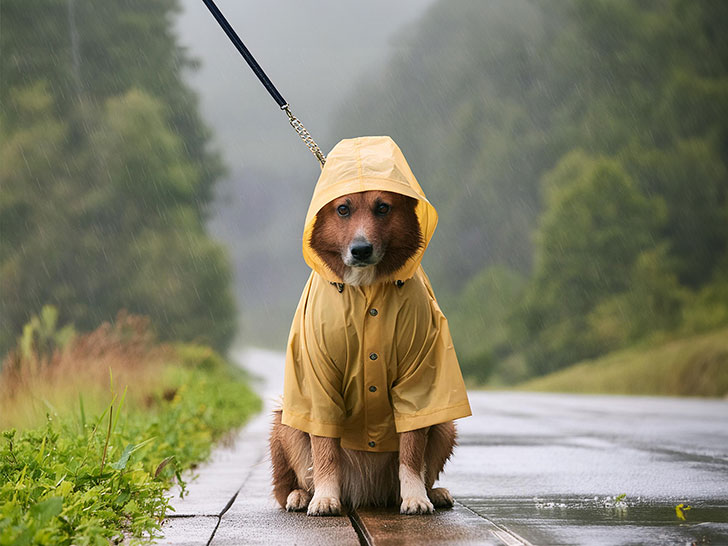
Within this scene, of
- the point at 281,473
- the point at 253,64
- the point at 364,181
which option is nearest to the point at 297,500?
the point at 281,473

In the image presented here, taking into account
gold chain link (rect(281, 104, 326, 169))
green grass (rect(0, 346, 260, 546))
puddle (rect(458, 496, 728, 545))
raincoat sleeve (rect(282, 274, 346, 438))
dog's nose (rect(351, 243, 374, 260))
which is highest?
gold chain link (rect(281, 104, 326, 169))

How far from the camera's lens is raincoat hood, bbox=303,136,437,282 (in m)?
4.04

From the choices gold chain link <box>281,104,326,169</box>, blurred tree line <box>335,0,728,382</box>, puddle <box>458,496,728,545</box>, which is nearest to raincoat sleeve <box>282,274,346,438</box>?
puddle <box>458,496,728,545</box>

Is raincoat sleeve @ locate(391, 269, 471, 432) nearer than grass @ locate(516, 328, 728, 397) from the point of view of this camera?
Yes

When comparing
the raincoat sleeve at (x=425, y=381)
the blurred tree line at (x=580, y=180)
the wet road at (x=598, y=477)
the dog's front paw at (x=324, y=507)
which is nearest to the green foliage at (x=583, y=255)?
the blurred tree line at (x=580, y=180)

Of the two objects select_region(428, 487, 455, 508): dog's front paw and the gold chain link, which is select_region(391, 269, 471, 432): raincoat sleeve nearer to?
select_region(428, 487, 455, 508): dog's front paw

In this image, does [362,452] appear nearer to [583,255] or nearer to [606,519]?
[606,519]

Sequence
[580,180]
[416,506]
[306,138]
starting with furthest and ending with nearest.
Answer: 1. [580,180]
2. [306,138]
3. [416,506]

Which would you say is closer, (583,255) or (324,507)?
(324,507)

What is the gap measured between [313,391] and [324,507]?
0.51 meters

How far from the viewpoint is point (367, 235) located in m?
4.02

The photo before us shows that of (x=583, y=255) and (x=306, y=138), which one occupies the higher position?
(x=583, y=255)

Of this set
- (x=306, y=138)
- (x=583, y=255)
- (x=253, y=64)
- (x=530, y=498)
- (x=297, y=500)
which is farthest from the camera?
(x=583, y=255)

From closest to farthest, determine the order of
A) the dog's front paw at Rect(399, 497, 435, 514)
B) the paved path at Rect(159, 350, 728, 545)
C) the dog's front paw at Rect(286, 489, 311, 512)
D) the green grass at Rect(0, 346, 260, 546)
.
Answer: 1. the green grass at Rect(0, 346, 260, 546)
2. the paved path at Rect(159, 350, 728, 545)
3. the dog's front paw at Rect(399, 497, 435, 514)
4. the dog's front paw at Rect(286, 489, 311, 512)
